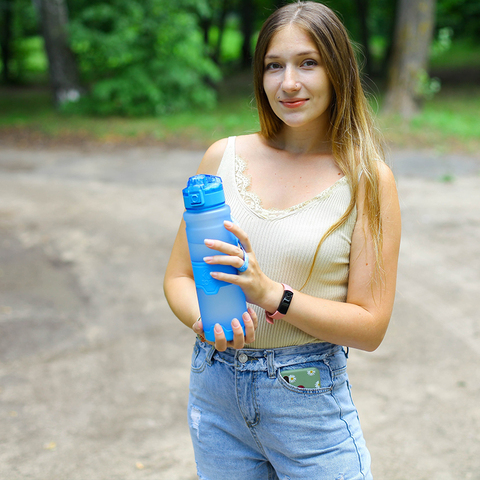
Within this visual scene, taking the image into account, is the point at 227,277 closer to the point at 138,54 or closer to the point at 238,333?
the point at 238,333

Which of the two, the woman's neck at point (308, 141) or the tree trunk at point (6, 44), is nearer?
the woman's neck at point (308, 141)

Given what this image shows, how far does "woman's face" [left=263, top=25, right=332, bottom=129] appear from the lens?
163cm

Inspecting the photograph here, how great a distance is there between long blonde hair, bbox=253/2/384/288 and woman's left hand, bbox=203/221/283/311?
0.23m

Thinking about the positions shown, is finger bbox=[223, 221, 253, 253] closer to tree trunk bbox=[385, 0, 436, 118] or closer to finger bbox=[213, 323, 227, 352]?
finger bbox=[213, 323, 227, 352]

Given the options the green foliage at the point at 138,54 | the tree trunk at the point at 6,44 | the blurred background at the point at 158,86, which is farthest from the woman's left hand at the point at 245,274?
the tree trunk at the point at 6,44

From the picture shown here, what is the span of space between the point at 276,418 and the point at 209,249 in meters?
0.58

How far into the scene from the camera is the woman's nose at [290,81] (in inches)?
63.8

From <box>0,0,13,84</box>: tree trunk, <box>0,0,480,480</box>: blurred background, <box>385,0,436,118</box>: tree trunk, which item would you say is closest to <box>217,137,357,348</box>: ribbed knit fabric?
<box>0,0,480,480</box>: blurred background

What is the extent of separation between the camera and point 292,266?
5.39ft

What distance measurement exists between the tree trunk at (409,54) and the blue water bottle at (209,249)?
1253 centimetres

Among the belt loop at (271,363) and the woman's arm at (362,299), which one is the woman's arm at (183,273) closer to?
the belt loop at (271,363)

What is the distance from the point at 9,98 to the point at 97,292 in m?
18.1

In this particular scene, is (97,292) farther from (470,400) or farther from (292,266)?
(292,266)

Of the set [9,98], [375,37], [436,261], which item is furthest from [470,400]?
[375,37]
